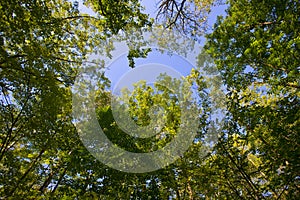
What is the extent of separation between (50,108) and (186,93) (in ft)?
22.5

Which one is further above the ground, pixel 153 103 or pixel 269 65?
pixel 153 103

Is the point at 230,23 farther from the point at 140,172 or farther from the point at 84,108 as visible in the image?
the point at 84,108

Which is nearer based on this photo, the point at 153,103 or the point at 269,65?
the point at 269,65

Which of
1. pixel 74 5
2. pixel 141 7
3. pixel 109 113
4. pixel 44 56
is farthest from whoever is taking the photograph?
pixel 109 113

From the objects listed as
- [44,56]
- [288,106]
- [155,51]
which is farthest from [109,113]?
[288,106]

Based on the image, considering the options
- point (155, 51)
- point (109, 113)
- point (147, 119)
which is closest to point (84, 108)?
point (109, 113)

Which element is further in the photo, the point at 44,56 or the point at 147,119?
the point at 147,119

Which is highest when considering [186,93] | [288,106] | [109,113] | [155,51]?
[186,93]

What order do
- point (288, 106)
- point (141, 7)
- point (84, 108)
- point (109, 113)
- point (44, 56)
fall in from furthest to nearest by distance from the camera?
point (84, 108)
point (109, 113)
point (141, 7)
point (44, 56)
point (288, 106)

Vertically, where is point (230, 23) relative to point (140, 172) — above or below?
above

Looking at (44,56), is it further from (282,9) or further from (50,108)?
(282,9)

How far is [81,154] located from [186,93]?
591cm

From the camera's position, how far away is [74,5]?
31.1 ft

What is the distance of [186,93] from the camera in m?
11.6
